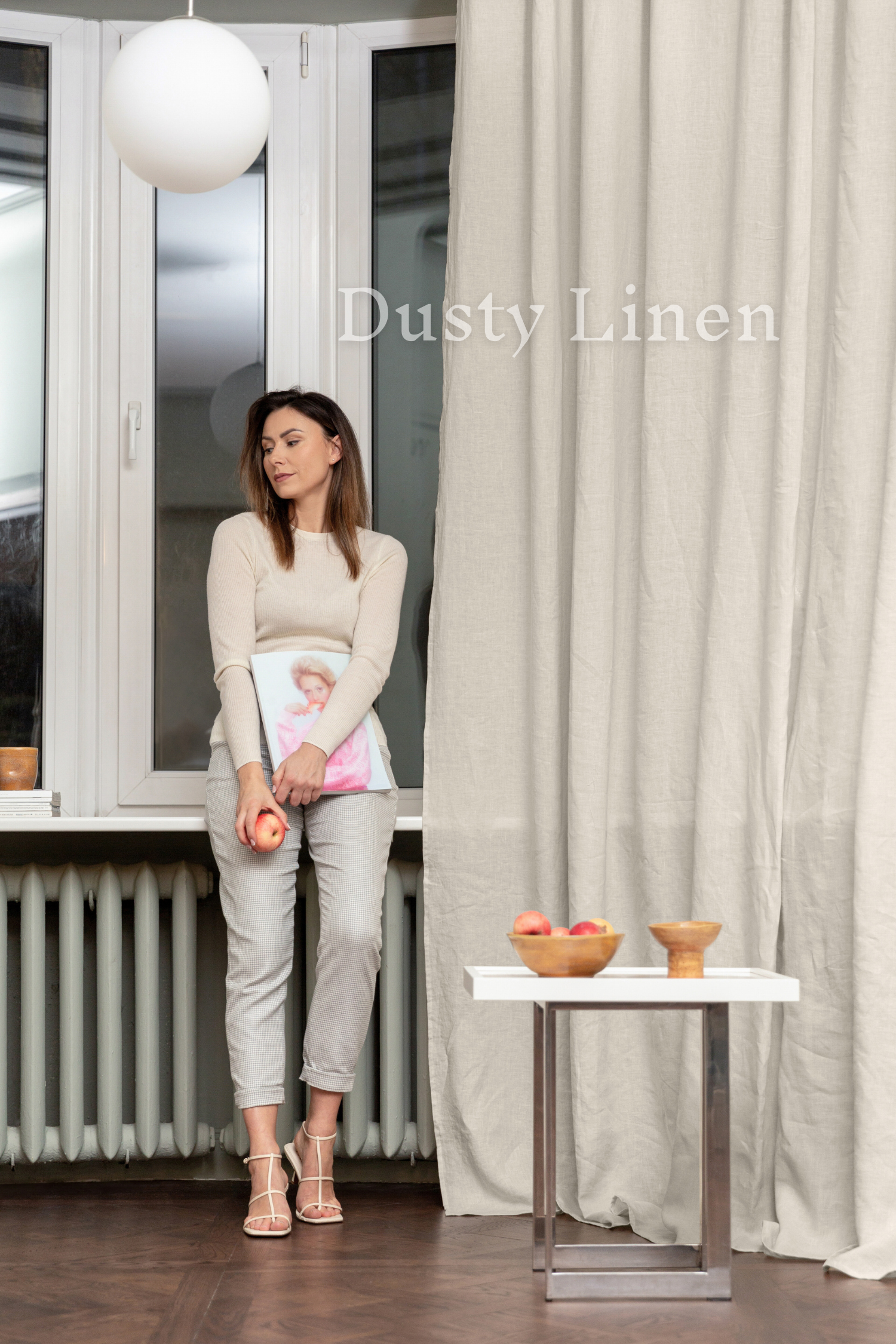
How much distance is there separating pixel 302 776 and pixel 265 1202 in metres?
0.65

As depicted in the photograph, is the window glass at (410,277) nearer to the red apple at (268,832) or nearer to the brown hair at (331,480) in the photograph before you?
the brown hair at (331,480)

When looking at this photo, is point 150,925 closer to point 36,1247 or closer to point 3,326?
point 36,1247

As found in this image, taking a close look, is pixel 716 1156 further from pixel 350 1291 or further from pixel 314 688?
pixel 314 688

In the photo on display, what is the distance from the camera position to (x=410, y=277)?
2594mm

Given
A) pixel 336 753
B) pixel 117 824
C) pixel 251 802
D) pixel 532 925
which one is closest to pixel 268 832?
pixel 251 802

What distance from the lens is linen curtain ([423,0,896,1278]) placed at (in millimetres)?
1942

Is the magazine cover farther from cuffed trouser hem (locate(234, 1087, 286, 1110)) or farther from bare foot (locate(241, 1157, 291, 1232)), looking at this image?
bare foot (locate(241, 1157, 291, 1232))

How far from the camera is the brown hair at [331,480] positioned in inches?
87.8

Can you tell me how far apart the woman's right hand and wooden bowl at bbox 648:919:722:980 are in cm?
65

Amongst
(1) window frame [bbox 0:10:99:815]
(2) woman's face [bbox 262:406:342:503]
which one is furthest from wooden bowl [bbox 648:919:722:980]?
(1) window frame [bbox 0:10:99:815]

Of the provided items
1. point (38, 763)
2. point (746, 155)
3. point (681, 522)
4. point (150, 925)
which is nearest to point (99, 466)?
point (38, 763)

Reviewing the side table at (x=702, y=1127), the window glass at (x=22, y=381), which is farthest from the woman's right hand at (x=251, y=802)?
the window glass at (x=22, y=381)

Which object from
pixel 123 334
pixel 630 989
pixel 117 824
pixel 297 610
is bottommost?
pixel 630 989

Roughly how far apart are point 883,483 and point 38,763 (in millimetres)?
1641
